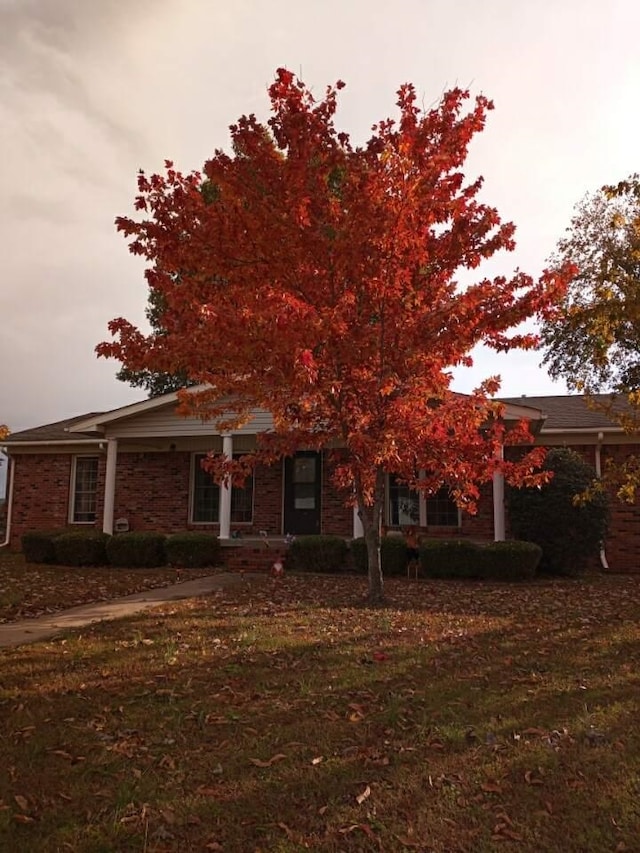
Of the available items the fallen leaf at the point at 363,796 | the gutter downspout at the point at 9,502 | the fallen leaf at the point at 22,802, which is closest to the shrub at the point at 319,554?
the gutter downspout at the point at 9,502

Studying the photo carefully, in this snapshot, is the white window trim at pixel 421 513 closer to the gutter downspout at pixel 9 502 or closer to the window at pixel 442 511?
the window at pixel 442 511

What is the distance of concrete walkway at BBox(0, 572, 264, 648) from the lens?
743 cm

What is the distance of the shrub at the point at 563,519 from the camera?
13.5m

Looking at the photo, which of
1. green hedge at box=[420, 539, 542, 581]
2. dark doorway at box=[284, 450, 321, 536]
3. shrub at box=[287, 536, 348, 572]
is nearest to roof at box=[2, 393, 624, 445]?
green hedge at box=[420, 539, 542, 581]

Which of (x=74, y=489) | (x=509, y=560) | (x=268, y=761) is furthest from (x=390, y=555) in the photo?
(x=268, y=761)

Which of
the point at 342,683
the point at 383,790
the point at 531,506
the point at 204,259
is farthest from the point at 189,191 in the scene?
the point at 531,506

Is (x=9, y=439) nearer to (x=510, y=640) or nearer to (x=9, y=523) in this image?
(x=9, y=523)

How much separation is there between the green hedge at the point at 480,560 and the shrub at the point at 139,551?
19.3 feet

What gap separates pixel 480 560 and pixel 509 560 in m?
0.54

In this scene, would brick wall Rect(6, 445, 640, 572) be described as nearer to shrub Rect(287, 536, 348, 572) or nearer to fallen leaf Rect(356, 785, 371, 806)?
shrub Rect(287, 536, 348, 572)

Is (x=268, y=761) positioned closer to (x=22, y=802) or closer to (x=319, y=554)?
(x=22, y=802)

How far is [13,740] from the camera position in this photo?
437 cm

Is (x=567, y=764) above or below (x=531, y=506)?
below

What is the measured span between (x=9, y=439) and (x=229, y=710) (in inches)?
652
